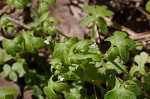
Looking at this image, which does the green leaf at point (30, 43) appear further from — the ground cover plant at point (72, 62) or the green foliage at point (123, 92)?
the green foliage at point (123, 92)

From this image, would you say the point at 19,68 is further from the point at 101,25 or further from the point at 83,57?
the point at 83,57

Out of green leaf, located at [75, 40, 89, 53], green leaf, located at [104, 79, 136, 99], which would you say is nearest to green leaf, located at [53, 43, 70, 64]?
green leaf, located at [75, 40, 89, 53]

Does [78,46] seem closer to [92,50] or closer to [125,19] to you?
[92,50]

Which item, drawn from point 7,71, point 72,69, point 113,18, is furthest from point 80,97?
point 113,18

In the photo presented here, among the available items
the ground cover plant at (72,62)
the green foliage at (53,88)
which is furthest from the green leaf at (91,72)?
the green foliage at (53,88)

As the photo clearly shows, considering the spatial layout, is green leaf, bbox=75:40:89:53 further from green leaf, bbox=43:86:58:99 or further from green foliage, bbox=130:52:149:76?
green foliage, bbox=130:52:149:76

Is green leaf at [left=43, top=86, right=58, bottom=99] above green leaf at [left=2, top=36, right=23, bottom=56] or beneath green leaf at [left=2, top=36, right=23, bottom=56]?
beneath

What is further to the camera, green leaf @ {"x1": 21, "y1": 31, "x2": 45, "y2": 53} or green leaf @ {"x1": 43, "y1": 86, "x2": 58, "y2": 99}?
green leaf @ {"x1": 21, "y1": 31, "x2": 45, "y2": 53}

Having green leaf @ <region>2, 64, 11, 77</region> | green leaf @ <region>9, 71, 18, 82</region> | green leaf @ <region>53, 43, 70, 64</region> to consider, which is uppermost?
green leaf @ <region>53, 43, 70, 64</region>

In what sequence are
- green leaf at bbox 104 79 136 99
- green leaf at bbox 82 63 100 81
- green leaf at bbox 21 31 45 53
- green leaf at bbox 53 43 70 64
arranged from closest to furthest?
green leaf at bbox 104 79 136 99
green leaf at bbox 53 43 70 64
green leaf at bbox 82 63 100 81
green leaf at bbox 21 31 45 53

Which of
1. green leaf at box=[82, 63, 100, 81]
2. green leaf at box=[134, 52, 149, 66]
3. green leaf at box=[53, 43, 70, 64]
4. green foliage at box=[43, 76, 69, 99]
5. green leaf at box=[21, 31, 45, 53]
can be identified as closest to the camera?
Answer: green leaf at box=[53, 43, 70, 64]
